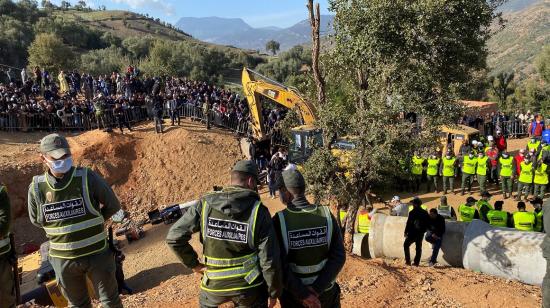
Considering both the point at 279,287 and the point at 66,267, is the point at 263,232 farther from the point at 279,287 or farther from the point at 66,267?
the point at 66,267

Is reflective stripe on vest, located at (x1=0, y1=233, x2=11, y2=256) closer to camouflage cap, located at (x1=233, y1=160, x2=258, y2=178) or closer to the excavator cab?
camouflage cap, located at (x1=233, y1=160, x2=258, y2=178)

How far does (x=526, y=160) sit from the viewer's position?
48.8 feet

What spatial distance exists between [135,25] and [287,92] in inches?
3073

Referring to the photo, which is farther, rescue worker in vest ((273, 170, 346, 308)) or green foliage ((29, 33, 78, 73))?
green foliage ((29, 33, 78, 73))

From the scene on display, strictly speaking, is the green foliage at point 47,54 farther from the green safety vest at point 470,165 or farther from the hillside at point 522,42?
the hillside at point 522,42

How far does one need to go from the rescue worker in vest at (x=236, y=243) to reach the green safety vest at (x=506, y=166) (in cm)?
1386

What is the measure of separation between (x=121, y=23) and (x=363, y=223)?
84776 millimetres

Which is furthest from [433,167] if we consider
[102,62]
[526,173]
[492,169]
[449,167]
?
[102,62]

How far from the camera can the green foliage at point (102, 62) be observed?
146 feet

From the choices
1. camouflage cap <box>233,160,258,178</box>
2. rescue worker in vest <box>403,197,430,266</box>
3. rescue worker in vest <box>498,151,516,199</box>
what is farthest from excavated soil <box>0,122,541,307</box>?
camouflage cap <box>233,160,258,178</box>

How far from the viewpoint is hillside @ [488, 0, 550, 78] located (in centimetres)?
6881

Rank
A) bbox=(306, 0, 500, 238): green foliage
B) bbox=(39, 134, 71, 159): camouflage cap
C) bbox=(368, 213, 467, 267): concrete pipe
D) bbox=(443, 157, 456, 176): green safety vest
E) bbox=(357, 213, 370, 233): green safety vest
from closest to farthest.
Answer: bbox=(39, 134, 71, 159): camouflage cap, bbox=(306, 0, 500, 238): green foliage, bbox=(368, 213, 467, 267): concrete pipe, bbox=(357, 213, 370, 233): green safety vest, bbox=(443, 157, 456, 176): green safety vest

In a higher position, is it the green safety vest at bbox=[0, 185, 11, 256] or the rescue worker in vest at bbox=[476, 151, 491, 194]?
the green safety vest at bbox=[0, 185, 11, 256]

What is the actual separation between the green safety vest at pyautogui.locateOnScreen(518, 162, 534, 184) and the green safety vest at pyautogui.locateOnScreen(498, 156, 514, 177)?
363 mm
